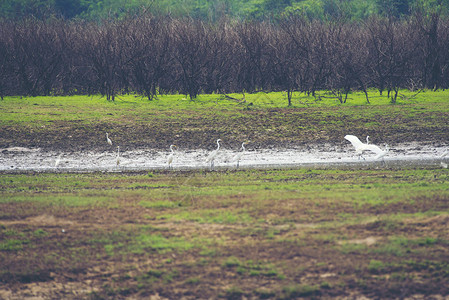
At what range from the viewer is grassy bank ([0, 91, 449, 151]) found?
67.9 feet

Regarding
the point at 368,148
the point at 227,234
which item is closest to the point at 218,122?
the point at 368,148

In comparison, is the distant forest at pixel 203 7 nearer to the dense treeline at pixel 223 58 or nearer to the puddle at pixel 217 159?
the dense treeline at pixel 223 58

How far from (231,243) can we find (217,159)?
9200mm

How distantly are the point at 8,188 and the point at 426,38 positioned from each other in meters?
26.9

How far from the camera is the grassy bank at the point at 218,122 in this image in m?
20.7

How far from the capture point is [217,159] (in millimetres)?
18703

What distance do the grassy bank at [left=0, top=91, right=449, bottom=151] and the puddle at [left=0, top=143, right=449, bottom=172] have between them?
678 mm

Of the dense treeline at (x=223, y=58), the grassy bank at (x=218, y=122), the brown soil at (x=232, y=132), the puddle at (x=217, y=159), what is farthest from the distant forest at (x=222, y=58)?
the puddle at (x=217, y=159)

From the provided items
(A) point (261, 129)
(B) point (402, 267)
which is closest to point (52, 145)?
(A) point (261, 129)

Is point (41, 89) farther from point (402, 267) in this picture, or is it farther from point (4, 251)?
point (402, 267)

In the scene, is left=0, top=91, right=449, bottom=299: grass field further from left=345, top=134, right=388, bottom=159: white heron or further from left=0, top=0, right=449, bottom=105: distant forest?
left=0, top=0, right=449, bottom=105: distant forest

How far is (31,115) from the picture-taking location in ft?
79.2

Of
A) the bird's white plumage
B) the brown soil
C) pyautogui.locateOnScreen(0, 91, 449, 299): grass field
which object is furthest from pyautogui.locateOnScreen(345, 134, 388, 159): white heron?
the brown soil

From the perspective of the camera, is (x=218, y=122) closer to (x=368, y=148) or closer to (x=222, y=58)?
(x=368, y=148)
